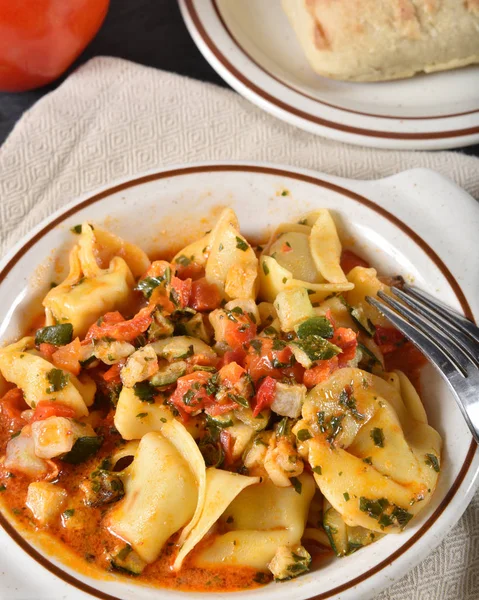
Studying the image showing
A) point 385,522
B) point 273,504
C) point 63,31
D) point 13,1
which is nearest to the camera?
point 385,522

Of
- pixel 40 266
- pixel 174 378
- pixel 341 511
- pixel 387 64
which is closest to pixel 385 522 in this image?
pixel 341 511

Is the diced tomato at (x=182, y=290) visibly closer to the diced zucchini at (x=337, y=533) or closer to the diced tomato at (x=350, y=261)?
the diced tomato at (x=350, y=261)

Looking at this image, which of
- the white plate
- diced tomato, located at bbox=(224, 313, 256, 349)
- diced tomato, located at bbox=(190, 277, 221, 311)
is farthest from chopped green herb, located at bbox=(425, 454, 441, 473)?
the white plate

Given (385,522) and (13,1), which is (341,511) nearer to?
(385,522)

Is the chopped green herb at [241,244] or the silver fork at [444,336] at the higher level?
the chopped green herb at [241,244]

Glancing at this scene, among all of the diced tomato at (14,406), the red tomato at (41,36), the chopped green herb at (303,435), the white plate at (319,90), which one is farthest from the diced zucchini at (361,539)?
the red tomato at (41,36)

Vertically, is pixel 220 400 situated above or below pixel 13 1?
below
